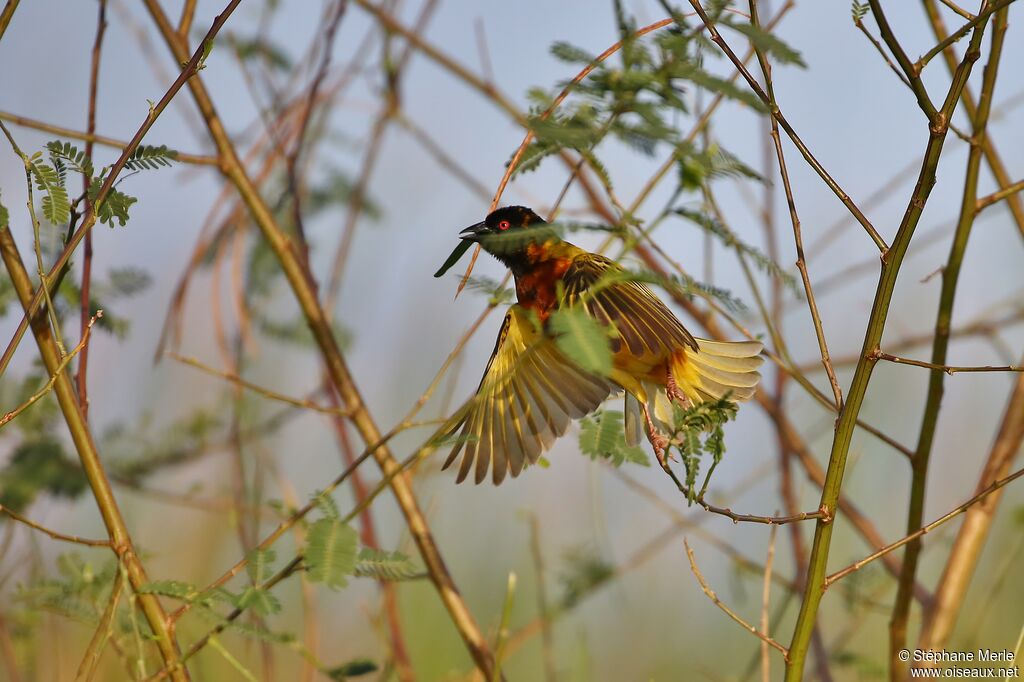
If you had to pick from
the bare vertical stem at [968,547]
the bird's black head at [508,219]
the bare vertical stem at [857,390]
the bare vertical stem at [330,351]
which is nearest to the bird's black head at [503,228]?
the bird's black head at [508,219]

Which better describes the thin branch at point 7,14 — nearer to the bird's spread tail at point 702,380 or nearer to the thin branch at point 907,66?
the thin branch at point 907,66

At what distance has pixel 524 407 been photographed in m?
2.96

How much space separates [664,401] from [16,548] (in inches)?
85.5

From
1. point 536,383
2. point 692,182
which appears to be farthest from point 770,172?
point 692,182

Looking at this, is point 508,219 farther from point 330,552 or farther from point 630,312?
point 330,552

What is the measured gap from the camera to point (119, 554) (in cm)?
177

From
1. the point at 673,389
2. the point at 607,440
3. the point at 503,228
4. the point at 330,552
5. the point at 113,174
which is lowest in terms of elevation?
the point at 330,552

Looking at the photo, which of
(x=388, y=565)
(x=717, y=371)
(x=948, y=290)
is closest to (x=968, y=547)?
(x=948, y=290)

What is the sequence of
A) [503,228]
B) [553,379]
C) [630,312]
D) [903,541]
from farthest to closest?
[503,228] < [553,379] < [630,312] < [903,541]

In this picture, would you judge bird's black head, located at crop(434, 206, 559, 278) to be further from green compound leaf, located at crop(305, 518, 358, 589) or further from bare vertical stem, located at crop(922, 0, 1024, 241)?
bare vertical stem, located at crop(922, 0, 1024, 241)

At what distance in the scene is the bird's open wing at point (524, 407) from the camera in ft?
9.27

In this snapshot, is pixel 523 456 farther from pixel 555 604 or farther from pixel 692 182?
pixel 692 182

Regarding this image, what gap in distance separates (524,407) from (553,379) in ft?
0.45

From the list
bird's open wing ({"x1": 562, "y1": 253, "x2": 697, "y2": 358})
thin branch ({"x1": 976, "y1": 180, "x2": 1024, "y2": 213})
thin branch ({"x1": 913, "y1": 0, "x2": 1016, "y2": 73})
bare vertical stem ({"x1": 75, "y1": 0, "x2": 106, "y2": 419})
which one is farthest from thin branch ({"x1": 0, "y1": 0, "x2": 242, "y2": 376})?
thin branch ({"x1": 976, "y1": 180, "x2": 1024, "y2": 213})
